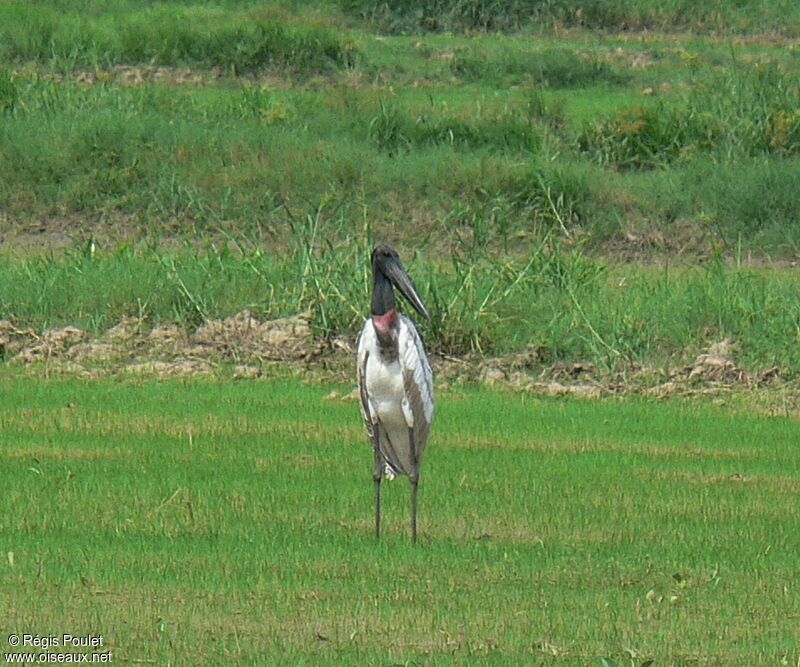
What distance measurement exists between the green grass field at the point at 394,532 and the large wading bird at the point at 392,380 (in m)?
0.29

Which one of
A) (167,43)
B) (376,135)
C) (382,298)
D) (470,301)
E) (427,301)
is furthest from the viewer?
(167,43)

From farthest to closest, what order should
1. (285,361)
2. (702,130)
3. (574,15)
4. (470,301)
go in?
(574,15)
(702,130)
(470,301)
(285,361)

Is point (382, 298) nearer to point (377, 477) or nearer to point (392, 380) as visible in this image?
point (392, 380)

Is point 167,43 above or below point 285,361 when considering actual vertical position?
above

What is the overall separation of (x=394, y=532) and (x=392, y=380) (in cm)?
62

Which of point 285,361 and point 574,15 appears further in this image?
point 574,15

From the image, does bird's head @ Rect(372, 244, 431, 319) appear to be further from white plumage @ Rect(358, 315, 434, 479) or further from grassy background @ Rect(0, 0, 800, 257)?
grassy background @ Rect(0, 0, 800, 257)

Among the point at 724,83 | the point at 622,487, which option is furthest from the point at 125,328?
the point at 724,83

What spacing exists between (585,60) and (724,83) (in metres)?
2.70

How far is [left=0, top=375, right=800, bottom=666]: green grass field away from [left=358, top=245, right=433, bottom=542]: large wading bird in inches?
11.4

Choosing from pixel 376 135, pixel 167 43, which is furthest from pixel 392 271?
pixel 167 43

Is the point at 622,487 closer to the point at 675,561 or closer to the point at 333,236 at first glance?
the point at 675,561

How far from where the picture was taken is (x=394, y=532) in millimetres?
7191

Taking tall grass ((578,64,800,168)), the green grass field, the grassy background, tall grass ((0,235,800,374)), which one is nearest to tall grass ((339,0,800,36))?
the grassy background
